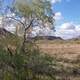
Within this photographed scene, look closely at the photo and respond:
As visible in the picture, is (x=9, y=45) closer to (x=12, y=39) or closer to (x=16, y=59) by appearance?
(x=12, y=39)

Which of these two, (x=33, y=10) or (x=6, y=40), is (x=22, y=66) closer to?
(x=6, y=40)

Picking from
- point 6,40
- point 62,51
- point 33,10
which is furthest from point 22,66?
point 62,51

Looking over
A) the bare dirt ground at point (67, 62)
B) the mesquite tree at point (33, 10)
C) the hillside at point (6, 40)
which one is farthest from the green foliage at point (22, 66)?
the mesquite tree at point (33, 10)

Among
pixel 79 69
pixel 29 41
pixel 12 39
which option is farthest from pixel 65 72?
pixel 12 39

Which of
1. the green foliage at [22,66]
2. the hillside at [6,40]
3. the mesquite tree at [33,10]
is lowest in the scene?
→ the green foliage at [22,66]

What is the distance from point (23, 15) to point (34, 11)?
4.55 ft

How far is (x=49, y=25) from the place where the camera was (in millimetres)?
40875

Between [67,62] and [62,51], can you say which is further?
[62,51]

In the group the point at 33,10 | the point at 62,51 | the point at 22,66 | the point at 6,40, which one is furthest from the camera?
the point at 62,51

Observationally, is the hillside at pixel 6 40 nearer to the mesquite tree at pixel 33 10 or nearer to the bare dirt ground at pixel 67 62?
the bare dirt ground at pixel 67 62

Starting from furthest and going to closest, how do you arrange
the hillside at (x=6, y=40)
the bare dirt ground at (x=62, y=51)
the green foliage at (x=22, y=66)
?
1. the bare dirt ground at (x=62, y=51)
2. the hillside at (x=6, y=40)
3. the green foliage at (x=22, y=66)

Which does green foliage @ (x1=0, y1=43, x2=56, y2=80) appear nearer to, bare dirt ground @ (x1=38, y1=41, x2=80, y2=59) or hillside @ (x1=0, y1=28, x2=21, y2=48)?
hillside @ (x1=0, y1=28, x2=21, y2=48)

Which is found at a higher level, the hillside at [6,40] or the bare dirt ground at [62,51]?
the hillside at [6,40]

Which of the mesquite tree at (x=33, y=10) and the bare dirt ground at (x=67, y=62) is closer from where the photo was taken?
the bare dirt ground at (x=67, y=62)
